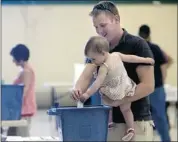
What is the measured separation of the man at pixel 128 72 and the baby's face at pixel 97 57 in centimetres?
6

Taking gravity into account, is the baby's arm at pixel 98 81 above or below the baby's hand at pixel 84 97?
above

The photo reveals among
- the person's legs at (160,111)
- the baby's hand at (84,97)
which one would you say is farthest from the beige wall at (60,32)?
the baby's hand at (84,97)

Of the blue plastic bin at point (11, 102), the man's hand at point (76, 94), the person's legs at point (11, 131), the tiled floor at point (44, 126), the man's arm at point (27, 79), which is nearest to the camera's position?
the man's hand at point (76, 94)

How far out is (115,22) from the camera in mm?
2127

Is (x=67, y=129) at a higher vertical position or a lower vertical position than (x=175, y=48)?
lower

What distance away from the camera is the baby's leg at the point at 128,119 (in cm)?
220

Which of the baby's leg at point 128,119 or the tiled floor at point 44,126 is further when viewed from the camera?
the tiled floor at point 44,126

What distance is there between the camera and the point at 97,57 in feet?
6.63

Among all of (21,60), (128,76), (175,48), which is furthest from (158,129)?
(175,48)

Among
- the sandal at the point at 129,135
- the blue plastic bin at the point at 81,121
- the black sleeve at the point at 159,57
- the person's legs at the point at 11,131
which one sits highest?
the black sleeve at the point at 159,57

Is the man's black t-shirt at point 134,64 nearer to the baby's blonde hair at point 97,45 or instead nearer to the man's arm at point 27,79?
the baby's blonde hair at point 97,45

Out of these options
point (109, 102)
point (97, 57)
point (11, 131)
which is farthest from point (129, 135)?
point (11, 131)

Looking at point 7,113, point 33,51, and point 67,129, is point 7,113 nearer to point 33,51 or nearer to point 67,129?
point 67,129

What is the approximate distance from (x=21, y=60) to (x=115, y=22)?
101 inches
